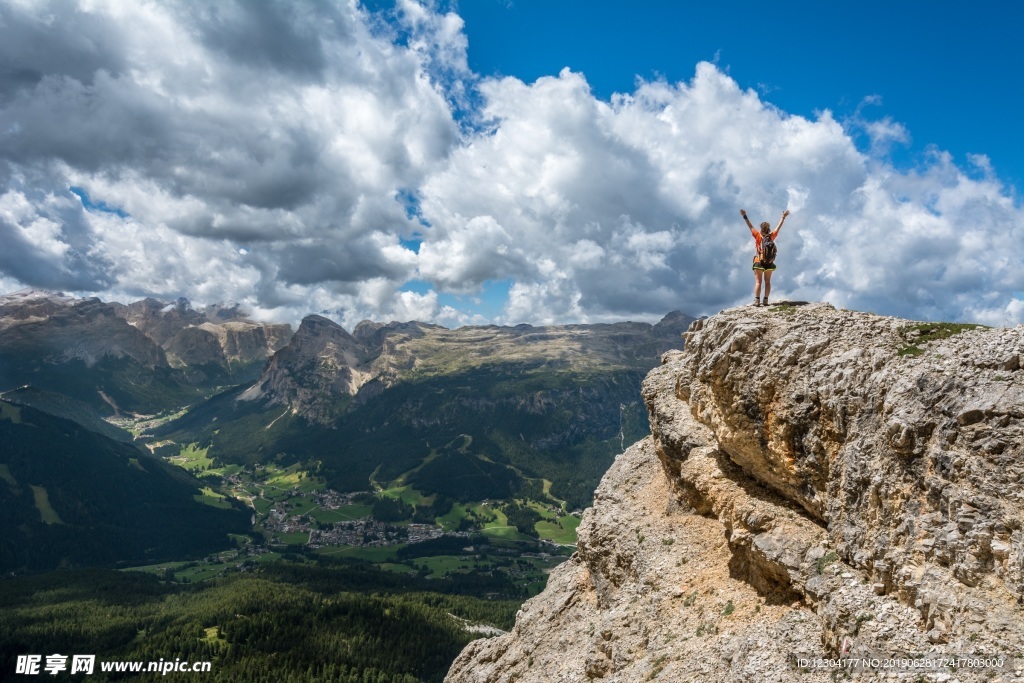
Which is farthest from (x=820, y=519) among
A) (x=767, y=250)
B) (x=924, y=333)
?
(x=767, y=250)

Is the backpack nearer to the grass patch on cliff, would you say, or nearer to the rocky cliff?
the rocky cliff

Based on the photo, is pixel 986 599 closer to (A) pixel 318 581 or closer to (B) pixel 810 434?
(B) pixel 810 434

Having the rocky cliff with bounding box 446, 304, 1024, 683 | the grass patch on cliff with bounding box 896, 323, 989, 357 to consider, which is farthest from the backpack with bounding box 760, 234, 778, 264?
the grass patch on cliff with bounding box 896, 323, 989, 357

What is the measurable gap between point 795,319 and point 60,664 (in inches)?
6508

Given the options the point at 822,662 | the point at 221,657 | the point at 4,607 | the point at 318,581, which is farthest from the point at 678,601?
the point at 4,607

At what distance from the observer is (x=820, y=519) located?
81.6 feet

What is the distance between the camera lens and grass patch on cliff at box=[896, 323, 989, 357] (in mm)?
22031

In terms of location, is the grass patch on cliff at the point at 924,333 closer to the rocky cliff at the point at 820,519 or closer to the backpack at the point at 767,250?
the rocky cliff at the point at 820,519

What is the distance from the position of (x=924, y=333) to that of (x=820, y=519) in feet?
32.0

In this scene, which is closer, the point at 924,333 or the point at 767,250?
the point at 924,333

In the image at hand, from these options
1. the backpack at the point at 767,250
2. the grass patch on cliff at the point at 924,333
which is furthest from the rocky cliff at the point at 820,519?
the backpack at the point at 767,250

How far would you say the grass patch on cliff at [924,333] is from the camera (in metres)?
22.0

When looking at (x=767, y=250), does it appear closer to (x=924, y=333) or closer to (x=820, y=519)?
(x=924, y=333)

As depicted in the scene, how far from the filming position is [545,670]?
1367 inches
